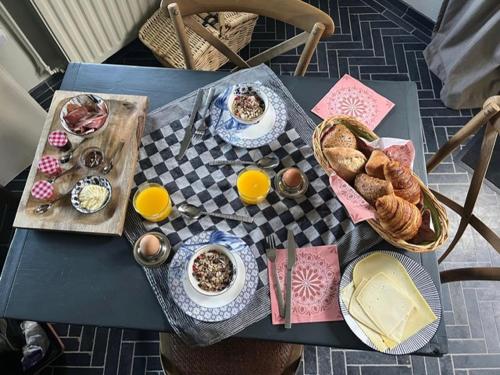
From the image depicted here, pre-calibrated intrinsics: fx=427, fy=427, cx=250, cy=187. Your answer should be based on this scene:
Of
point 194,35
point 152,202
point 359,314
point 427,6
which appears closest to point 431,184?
point 427,6

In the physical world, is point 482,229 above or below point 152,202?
below

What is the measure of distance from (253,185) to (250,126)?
182 mm

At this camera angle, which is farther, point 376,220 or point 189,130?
point 189,130

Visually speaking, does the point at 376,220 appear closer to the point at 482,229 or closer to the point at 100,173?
the point at 482,229

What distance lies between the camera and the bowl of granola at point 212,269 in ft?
3.48

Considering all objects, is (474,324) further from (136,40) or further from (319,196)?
(136,40)

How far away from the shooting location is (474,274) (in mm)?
1327

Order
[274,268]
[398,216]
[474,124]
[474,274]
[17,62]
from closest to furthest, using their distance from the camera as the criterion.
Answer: [398,216] → [274,268] → [474,124] → [474,274] → [17,62]

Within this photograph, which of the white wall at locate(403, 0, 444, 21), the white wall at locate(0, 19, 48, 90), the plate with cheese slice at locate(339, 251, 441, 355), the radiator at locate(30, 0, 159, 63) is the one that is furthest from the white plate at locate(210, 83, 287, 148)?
the white wall at locate(403, 0, 444, 21)

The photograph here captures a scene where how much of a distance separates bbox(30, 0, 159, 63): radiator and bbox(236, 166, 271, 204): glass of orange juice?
1.17 meters

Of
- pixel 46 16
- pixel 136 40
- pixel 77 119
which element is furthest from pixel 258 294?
pixel 136 40

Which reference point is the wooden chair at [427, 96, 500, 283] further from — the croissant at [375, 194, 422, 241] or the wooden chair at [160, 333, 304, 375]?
the wooden chair at [160, 333, 304, 375]

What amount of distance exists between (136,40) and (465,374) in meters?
2.28

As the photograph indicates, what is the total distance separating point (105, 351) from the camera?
1.80m
